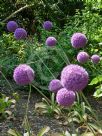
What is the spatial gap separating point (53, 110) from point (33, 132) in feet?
1.58

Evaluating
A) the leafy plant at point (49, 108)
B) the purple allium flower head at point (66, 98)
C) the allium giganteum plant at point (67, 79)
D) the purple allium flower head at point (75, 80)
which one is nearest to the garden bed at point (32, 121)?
the leafy plant at point (49, 108)

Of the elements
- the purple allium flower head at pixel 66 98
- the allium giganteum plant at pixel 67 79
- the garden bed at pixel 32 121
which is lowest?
the garden bed at pixel 32 121

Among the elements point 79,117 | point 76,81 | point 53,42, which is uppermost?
point 76,81

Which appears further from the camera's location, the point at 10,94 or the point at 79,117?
the point at 10,94

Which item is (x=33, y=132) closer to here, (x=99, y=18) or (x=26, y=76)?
(x=26, y=76)

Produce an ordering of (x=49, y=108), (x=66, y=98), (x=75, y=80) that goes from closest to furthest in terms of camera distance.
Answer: (x=75, y=80)
(x=66, y=98)
(x=49, y=108)

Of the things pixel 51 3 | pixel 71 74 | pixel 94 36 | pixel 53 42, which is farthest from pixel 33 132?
pixel 51 3

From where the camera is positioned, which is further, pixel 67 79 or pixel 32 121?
pixel 32 121

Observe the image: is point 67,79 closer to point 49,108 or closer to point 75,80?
point 75,80

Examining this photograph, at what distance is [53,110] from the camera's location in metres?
4.11

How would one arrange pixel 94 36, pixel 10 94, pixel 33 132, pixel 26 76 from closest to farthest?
pixel 26 76 → pixel 33 132 → pixel 10 94 → pixel 94 36

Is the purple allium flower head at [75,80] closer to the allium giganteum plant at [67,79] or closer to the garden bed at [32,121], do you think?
the allium giganteum plant at [67,79]

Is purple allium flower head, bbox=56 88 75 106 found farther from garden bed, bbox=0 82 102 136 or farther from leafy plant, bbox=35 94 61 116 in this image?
leafy plant, bbox=35 94 61 116

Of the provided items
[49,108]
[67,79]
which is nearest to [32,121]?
[49,108]
